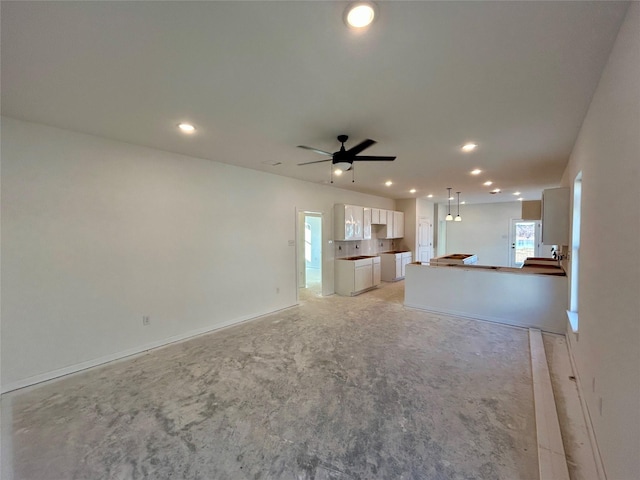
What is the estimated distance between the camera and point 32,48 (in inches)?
64.9

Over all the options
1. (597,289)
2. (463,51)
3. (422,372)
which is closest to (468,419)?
(422,372)

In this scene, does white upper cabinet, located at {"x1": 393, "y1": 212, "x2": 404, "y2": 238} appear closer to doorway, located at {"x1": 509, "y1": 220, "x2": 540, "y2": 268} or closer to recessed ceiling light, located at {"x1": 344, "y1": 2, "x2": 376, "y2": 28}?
doorway, located at {"x1": 509, "y1": 220, "x2": 540, "y2": 268}

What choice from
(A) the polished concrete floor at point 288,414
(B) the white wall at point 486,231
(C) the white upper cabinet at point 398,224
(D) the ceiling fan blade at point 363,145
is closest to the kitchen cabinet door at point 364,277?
(C) the white upper cabinet at point 398,224

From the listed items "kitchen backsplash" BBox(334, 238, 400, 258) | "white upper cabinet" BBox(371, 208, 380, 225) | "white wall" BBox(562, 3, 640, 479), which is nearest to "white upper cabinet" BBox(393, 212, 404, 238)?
"kitchen backsplash" BBox(334, 238, 400, 258)

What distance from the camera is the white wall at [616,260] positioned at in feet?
4.12

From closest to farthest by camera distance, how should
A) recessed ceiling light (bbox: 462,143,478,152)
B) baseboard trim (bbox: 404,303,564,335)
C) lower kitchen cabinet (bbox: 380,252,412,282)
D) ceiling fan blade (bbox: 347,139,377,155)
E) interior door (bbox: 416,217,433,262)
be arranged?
ceiling fan blade (bbox: 347,139,377,155) < recessed ceiling light (bbox: 462,143,478,152) < baseboard trim (bbox: 404,303,564,335) < lower kitchen cabinet (bbox: 380,252,412,282) < interior door (bbox: 416,217,433,262)

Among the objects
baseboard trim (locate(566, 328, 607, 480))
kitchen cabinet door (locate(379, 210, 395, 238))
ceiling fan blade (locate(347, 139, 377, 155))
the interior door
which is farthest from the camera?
the interior door

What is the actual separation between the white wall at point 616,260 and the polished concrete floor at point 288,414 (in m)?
0.60

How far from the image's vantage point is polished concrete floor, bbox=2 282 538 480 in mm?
1773

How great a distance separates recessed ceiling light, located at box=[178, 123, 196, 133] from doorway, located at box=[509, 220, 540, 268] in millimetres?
11744

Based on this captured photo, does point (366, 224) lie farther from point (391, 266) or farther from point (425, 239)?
point (425, 239)

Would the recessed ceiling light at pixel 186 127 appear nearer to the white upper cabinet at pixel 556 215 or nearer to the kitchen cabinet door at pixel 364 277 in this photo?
the white upper cabinet at pixel 556 215

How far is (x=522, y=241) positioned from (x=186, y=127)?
12.1 m

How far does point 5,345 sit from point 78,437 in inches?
57.3
